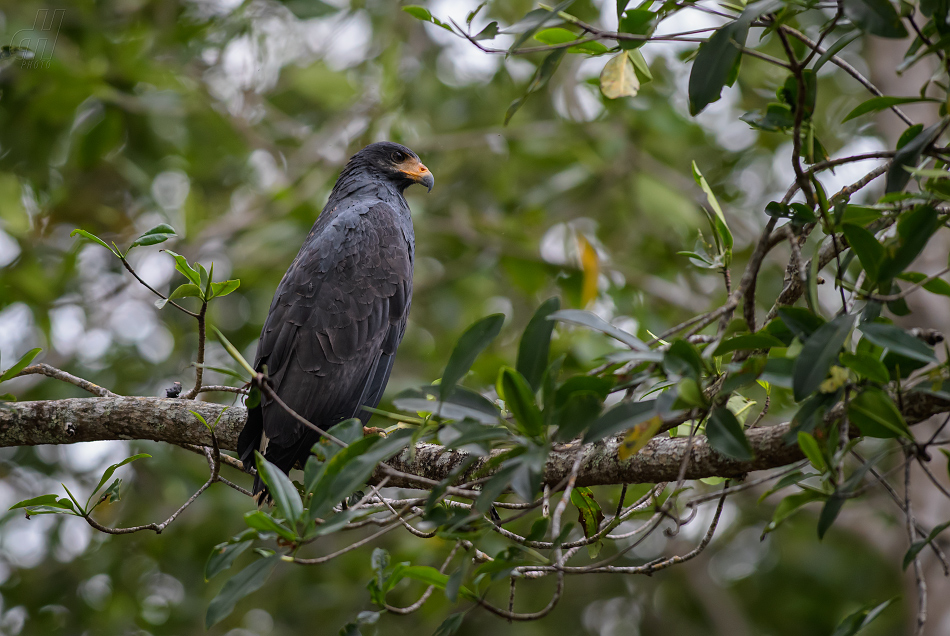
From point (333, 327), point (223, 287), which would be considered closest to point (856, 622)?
A: point (223, 287)

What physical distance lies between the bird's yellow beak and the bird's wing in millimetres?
611

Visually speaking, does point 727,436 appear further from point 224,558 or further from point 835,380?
point 224,558

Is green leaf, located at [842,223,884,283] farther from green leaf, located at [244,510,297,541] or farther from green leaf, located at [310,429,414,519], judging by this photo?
green leaf, located at [244,510,297,541]

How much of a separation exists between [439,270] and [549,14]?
587 cm

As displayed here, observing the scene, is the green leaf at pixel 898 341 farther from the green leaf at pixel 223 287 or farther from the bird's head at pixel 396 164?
the bird's head at pixel 396 164

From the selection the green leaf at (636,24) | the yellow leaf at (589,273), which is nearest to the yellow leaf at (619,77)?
the green leaf at (636,24)

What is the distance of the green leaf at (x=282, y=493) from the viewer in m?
1.88

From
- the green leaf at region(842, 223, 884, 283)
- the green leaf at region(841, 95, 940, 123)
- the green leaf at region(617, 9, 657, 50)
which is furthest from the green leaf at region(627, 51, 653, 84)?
the green leaf at region(842, 223, 884, 283)

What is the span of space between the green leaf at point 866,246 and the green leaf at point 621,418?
2.03 feet

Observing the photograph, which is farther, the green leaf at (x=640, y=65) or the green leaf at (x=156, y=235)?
the green leaf at (x=640, y=65)

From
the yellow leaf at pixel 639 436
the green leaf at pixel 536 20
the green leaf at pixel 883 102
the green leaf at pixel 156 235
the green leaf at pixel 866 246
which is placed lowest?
the yellow leaf at pixel 639 436

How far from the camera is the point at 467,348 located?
1.84m

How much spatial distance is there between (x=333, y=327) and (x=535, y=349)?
2334 millimetres

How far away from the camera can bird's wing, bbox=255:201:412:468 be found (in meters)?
3.80
